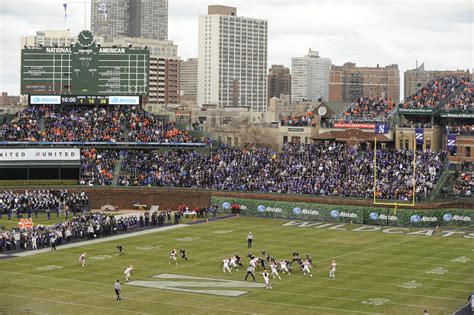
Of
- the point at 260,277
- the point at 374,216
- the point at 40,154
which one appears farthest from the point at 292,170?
the point at 260,277

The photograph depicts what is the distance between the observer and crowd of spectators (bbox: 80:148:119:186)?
79875 millimetres

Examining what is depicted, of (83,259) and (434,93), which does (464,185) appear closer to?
(434,93)

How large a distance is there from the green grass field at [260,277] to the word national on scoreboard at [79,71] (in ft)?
93.2

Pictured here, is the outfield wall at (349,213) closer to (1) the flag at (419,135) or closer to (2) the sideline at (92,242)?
(2) the sideline at (92,242)

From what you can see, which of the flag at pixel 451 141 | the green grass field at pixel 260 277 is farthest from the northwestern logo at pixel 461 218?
the flag at pixel 451 141

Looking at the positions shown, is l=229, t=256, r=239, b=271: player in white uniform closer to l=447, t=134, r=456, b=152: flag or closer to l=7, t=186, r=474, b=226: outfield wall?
l=7, t=186, r=474, b=226: outfield wall

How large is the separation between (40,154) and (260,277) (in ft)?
133

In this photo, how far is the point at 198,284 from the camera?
43.3m

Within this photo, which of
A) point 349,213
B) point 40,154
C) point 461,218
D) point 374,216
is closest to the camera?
point 461,218

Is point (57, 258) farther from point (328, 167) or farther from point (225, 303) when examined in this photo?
point (328, 167)

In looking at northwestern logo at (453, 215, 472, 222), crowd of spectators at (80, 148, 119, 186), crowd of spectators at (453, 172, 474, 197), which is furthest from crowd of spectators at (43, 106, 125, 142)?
northwestern logo at (453, 215, 472, 222)

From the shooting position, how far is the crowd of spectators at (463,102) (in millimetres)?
81181

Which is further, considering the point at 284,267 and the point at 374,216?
the point at 374,216

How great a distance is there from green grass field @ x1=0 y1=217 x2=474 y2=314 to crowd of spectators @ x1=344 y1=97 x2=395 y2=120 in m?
27.6
